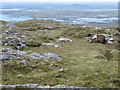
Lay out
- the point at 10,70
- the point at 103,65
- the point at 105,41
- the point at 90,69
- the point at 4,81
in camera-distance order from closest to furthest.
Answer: the point at 4,81
the point at 10,70
the point at 90,69
the point at 103,65
the point at 105,41

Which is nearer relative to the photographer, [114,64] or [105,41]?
[114,64]

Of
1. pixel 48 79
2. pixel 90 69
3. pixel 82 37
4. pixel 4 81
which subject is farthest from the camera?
pixel 82 37

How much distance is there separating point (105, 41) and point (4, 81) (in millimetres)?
45517

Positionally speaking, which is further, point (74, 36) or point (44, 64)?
point (74, 36)

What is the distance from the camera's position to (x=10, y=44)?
1822 inches

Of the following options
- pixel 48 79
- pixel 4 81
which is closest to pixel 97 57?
pixel 48 79

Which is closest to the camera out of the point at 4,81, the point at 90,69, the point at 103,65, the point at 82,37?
the point at 4,81

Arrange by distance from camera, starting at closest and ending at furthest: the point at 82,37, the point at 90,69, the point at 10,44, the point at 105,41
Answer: the point at 90,69 < the point at 10,44 < the point at 105,41 < the point at 82,37

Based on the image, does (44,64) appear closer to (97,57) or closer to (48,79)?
(48,79)

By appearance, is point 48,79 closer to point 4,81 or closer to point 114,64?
point 4,81

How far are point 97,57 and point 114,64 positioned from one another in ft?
22.3

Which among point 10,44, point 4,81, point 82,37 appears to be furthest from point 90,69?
point 82,37

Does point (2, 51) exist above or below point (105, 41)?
above

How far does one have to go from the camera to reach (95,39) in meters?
62.0
